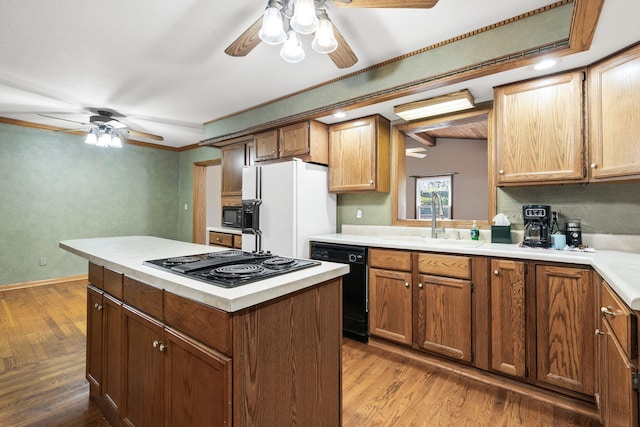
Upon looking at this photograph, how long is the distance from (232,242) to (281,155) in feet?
4.50

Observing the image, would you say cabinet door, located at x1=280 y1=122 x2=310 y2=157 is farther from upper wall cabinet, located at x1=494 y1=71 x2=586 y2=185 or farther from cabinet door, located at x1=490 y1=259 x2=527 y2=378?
cabinet door, located at x1=490 y1=259 x2=527 y2=378

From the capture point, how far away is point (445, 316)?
2207mm

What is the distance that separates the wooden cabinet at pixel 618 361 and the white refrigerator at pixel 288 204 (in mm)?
2202

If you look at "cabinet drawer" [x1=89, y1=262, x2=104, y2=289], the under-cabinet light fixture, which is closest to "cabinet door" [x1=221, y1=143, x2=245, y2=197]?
the under-cabinet light fixture

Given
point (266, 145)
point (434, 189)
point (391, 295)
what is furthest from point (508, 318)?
point (434, 189)

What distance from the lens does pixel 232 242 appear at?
3.88 metres

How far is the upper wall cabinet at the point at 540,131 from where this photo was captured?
76.6 inches

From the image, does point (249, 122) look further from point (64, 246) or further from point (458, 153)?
point (458, 153)

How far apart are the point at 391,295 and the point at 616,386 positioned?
138 cm

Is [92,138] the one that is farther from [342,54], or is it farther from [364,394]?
[364,394]

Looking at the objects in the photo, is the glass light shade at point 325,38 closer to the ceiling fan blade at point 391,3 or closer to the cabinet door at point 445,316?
the ceiling fan blade at point 391,3

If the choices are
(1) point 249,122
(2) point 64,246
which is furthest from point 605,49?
(2) point 64,246

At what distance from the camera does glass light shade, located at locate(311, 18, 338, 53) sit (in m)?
1.53

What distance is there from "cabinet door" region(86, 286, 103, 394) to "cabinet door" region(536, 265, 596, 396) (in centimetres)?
265
